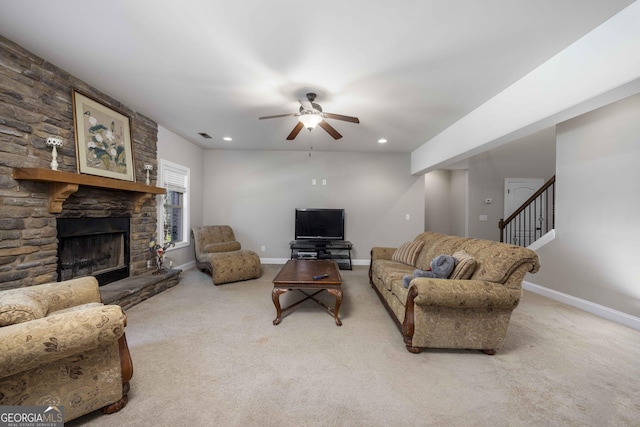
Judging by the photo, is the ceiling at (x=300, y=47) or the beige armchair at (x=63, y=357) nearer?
the beige armchair at (x=63, y=357)

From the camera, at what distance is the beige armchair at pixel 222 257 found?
12.8 feet

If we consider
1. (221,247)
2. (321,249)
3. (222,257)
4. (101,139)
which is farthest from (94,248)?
(321,249)

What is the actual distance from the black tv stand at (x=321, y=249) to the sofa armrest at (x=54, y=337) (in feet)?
12.2

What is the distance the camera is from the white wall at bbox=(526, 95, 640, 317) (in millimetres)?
2684

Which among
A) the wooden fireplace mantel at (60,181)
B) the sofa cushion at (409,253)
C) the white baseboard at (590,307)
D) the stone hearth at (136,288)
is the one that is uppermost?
the wooden fireplace mantel at (60,181)

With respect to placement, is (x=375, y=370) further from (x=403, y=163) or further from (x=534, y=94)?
(x=403, y=163)

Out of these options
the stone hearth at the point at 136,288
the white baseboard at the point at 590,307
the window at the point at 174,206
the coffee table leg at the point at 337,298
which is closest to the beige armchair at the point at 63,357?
the stone hearth at the point at 136,288

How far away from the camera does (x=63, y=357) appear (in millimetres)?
1197

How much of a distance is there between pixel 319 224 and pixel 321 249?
0.57 m

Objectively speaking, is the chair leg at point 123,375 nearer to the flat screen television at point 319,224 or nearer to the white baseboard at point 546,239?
the flat screen television at point 319,224

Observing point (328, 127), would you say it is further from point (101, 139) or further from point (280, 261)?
point (280, 261)

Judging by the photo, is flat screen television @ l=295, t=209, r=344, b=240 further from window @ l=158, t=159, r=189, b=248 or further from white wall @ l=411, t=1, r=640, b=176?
white wall @ l=411, t=1, r=640, b=176

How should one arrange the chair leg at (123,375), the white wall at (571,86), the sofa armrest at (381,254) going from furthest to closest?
1. the sofa armrest at (381,254)
2. the white wall at (571,86)
3. the chair leg at (123,375)

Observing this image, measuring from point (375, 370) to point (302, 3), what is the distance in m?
2.67
